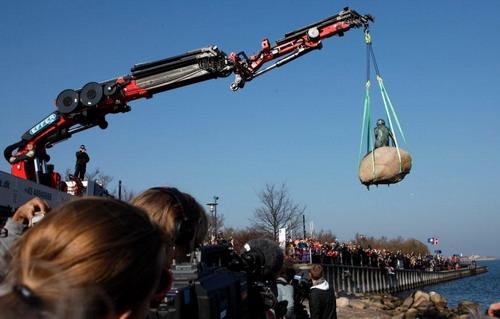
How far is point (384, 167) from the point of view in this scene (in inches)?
345

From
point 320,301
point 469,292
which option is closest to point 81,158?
point 320,301

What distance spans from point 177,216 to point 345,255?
39.8m

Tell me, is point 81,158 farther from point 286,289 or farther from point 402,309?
Answer: point 402,309

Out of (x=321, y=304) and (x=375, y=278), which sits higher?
(x=375, y=278)

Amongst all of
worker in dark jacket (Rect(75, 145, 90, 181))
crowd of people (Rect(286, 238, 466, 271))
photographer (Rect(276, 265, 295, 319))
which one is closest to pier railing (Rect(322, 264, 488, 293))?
crowd of people (Rect(286, 238, 466, 271))

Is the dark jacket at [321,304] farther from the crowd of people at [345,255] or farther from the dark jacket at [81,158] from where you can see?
the crowd of people at [345,255]

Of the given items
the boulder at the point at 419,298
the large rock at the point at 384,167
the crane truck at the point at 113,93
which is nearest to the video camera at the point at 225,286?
the large rock at the point at 384,167

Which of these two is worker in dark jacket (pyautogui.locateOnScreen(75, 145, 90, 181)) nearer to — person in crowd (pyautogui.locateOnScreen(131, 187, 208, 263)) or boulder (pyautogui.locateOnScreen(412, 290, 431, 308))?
person in crowd (pyautogui.locateOnScreen(131, 187, 208, 263))

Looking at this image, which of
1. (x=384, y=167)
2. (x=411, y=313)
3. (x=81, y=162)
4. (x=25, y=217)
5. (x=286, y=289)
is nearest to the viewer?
(x=25, y=217)

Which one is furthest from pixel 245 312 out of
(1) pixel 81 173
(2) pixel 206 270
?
(1) pixel 81 173

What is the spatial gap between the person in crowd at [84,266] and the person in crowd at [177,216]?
0.84 metres

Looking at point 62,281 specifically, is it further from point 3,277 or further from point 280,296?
point 280,296

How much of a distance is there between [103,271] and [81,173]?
1390 cm

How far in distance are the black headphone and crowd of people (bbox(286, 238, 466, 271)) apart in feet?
56.9
